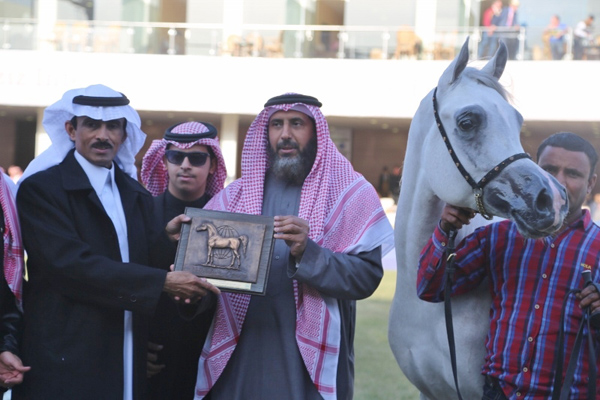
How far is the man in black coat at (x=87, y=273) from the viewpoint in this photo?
10.9 feet

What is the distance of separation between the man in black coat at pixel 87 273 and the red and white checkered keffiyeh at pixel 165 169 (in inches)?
36.3

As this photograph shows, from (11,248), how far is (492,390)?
6.55 ft

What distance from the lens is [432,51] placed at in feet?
70.2

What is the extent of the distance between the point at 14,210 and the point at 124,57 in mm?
19534

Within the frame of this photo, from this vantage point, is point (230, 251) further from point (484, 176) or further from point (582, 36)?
point (582, 36)

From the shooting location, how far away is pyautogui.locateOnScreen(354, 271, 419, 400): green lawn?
698cm

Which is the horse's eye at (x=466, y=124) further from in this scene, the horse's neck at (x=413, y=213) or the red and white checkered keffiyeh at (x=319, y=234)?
the red and white checkered keffiyeh at (x=319, y=234)

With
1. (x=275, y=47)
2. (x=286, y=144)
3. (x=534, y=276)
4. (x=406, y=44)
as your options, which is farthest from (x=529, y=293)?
(x=275, y=47)

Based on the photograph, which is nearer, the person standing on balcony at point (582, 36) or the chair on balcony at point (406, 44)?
the person standing on balcony at point (582, 36)

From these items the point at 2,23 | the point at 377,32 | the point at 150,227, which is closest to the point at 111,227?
the point at 150,227

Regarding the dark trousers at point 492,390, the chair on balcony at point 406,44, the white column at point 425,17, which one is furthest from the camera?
the white column at point 425,17

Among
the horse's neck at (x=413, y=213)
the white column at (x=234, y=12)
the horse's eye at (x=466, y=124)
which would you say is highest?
the white column at (x=234, y=12)

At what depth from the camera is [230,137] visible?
24.3 meters

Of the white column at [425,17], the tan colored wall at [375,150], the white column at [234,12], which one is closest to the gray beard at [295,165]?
the white column at [425,17]
